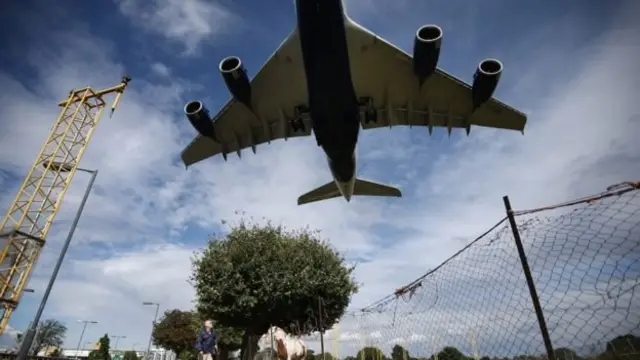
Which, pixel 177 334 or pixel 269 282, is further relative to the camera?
pixel 177 334

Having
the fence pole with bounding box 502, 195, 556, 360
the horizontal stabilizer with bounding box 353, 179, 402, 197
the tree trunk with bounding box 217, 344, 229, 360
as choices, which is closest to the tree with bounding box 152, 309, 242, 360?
the tree trunk with bounding box 217, 344, 229, 360

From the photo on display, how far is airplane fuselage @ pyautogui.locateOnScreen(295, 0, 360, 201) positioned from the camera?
7.92 m

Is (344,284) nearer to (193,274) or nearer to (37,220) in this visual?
(193,274)

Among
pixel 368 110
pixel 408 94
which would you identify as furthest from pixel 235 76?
pixel 408 94

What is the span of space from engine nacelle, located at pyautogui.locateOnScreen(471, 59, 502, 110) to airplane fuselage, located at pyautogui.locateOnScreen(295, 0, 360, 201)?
3442mm

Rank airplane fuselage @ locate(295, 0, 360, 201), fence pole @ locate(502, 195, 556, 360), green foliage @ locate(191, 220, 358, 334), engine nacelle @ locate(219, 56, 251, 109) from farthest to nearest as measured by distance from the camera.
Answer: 1. green foliage @ locate(191, 220, 358, 334)
2. engine nacelle @ locate(219, 56, 251, 109)
3. airplane fuselage @ locate(295, 0, 360, 201)
4. fence pole @ locate(502, 195, 556, 360)

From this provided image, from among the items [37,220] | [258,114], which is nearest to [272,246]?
[258,114]

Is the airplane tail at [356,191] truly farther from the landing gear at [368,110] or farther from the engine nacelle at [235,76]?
the engine nacelle at [235,76]

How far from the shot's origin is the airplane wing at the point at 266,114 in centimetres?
1240

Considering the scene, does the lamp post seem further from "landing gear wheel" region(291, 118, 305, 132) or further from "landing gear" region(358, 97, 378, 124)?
"landing gear" region(358, 97, 378, 124)

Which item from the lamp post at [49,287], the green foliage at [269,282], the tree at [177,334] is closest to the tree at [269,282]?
the green foliage at [269,282]

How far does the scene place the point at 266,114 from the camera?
46.3 feet

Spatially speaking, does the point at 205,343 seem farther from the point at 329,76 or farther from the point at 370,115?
the point at 370,115

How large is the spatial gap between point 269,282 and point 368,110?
13.0 metres
